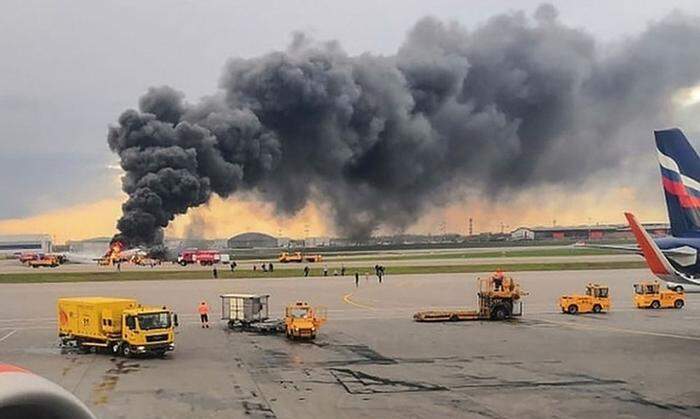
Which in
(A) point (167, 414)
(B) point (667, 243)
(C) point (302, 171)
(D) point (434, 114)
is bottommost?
(A) point (167, 414)

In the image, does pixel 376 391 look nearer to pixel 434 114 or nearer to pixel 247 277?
pixel 247 277

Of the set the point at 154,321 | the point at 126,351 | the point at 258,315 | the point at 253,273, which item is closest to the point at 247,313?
the point at 258,315

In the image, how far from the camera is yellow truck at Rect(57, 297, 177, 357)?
1215 inches

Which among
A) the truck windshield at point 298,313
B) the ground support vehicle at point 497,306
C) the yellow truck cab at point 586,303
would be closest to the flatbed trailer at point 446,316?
→ the ground support vehicle at point 497,306

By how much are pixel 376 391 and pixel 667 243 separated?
1385cm

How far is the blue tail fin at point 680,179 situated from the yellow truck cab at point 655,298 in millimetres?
20556

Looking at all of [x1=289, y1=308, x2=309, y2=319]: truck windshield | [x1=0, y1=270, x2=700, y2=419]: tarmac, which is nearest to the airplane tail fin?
[x1=0, y1=270, x2=700, y2=419]: tarmac

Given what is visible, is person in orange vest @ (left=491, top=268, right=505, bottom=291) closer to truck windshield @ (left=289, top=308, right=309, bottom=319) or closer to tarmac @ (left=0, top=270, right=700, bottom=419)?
tarmac @ (left=0, top=270, right=700, bottom=419)

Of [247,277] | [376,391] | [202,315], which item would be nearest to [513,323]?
[202,315]

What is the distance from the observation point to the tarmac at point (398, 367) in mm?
20469

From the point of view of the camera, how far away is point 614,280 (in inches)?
2825

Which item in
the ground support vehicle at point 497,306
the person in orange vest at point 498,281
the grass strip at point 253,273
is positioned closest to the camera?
the ground support vehicle at point 497,306

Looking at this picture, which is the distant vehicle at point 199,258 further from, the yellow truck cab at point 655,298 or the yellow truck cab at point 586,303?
the yellow truck cab at point 655,298

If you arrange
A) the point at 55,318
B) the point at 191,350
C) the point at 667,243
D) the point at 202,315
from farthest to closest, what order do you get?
1. the point at 55,318
2. the point at 202,315
3. the point at 191,350
4. the point at 667,243
